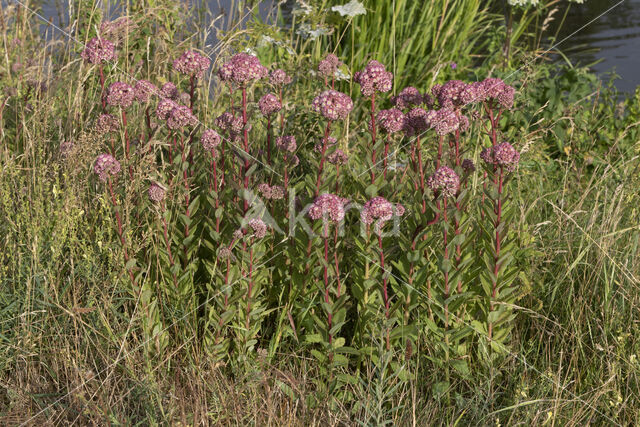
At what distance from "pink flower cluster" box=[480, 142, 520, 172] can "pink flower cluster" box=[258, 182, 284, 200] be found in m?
0.81

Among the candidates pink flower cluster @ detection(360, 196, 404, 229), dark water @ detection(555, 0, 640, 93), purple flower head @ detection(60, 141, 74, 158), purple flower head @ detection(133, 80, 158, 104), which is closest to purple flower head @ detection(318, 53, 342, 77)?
purple flower head @ detection(133, 80, 158, 104)

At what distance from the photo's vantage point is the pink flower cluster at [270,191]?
2705mm

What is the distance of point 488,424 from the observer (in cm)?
259

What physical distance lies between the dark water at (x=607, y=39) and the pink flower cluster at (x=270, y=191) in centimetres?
429

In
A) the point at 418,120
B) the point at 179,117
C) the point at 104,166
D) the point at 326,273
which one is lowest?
the point at 326,273

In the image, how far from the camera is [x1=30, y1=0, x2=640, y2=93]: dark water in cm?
636

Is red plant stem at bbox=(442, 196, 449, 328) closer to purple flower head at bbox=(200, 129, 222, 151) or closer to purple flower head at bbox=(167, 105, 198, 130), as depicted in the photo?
purple flower head at bbox=(200, 129, 222, 151)

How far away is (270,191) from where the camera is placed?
272 cm

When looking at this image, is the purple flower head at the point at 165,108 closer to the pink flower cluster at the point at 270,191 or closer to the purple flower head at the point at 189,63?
the purple flower head at the point at 189,63

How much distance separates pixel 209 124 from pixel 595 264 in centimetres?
220

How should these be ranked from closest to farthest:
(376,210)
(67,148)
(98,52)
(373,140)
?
(376,210) → (373,140) → (98,52) → (67,148)

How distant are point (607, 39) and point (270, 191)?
566cm

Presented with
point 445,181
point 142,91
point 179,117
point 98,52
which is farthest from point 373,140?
point 98,52

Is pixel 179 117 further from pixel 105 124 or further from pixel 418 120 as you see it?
pixel 418 120
